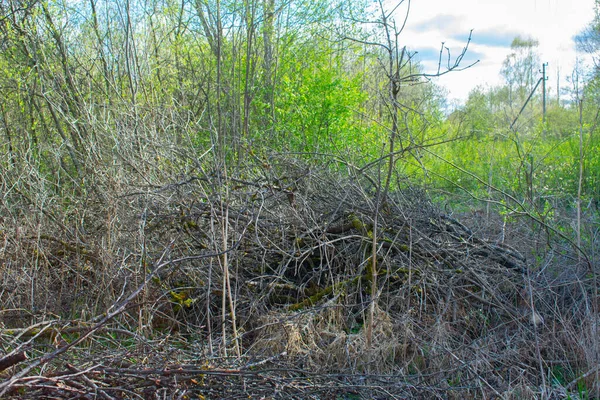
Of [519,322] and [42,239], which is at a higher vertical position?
[42,239]

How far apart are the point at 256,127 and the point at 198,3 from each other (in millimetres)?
2098

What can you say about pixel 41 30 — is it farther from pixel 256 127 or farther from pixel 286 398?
pixel 286 398

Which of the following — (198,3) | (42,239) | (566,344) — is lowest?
(566,344)

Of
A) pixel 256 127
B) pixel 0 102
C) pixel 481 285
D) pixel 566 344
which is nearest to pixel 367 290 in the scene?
pixel 481 285

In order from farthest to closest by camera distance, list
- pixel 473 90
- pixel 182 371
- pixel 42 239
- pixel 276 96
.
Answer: pixel 473 90, pixel 276 96, pixel 42 239, pixel 182 371

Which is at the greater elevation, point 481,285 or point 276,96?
point 276,96

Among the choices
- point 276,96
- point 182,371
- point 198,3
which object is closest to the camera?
point 182,371

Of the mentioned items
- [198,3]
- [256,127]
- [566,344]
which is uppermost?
[198,3]

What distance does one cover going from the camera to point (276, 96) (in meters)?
8.73

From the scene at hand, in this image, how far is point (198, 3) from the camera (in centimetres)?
762

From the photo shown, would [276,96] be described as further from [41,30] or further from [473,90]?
[473,90]

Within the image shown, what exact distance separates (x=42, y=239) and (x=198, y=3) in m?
4.34

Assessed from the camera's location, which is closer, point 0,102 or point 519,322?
point 519,322

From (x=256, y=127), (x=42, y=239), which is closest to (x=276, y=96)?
(x=256, y=127)
